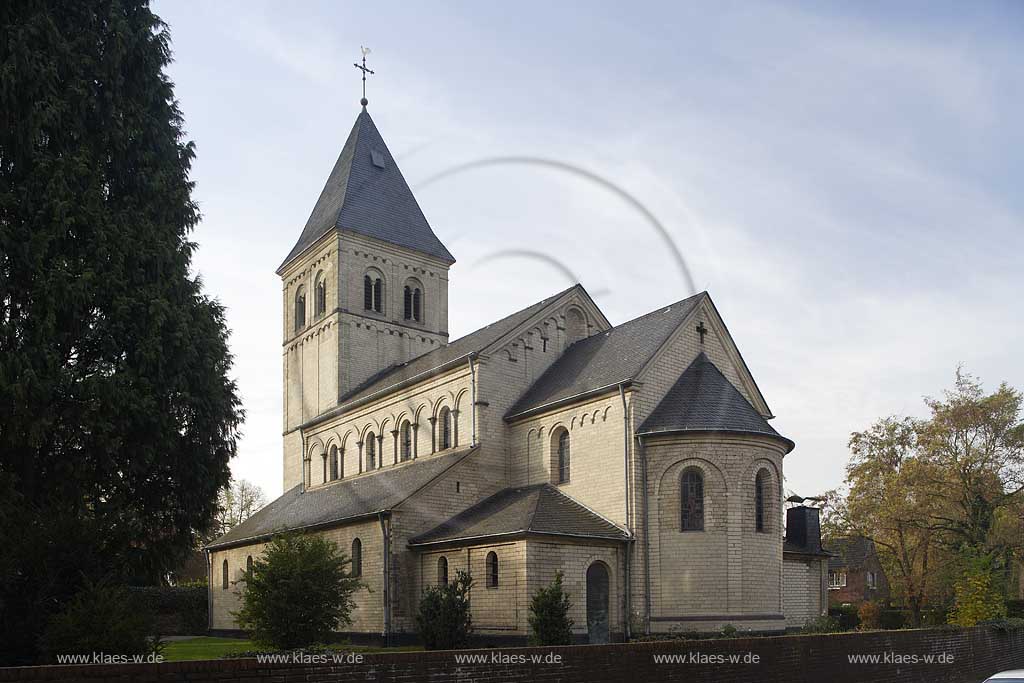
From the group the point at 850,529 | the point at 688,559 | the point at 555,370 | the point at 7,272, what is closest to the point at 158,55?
the point at 7,272

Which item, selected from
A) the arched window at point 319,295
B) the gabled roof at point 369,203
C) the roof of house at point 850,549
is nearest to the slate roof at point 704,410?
the roof of house at point 850,549

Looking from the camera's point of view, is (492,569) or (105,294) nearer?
(105,294)

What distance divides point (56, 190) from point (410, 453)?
21.1 metres

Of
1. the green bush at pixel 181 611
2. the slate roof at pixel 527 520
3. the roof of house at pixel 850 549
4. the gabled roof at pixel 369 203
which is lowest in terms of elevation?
the green bush at pixel 181 611

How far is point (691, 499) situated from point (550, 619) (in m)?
8.54

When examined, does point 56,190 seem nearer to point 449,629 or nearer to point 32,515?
point 32,515

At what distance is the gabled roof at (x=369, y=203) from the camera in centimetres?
4847

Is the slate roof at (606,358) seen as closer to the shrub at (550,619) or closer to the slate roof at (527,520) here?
the slate roof at (527,520)

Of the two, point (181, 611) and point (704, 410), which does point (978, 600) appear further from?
point (181, 611)

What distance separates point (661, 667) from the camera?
611 inches

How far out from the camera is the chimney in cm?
3606

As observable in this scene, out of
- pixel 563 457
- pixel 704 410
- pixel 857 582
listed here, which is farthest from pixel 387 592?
pixel 857 582

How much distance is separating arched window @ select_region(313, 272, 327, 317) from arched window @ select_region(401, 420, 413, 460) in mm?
10663

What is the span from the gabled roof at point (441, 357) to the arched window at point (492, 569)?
8.69m
